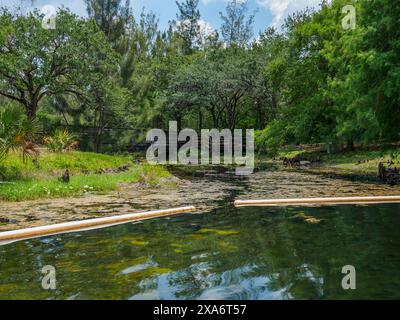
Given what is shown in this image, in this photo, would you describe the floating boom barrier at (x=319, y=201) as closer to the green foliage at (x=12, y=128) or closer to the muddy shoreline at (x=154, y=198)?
the muddy shoreline at (x=154, y=198)

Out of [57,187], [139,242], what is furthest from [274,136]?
[139,242]

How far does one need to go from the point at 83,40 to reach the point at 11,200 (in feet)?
61.3

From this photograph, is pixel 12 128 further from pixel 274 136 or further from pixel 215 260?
pixel 274 136

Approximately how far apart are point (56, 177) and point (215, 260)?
12.0 m

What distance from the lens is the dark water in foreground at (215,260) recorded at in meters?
4.49

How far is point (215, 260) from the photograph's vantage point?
5.74m

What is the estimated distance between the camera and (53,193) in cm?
1259

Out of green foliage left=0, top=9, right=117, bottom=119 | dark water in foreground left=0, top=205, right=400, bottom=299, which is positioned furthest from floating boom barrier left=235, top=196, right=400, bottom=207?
green foliage left=0, top=9, right=117, bottom=119

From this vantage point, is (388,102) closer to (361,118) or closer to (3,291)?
(361,118)

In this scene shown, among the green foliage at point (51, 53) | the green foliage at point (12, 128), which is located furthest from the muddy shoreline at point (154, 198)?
the green foliage at point (51, 53)

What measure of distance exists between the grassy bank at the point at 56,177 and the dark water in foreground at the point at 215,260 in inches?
214

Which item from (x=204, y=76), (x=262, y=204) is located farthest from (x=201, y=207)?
(x=204, y=76)

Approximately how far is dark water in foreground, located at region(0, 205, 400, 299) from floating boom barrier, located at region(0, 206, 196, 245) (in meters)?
0.30
